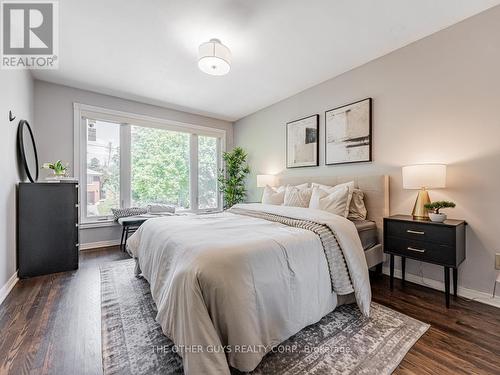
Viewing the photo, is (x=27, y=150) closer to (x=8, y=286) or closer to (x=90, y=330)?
(x=8, y=286)

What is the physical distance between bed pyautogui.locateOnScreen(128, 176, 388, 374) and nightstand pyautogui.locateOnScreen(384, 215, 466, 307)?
618 mm

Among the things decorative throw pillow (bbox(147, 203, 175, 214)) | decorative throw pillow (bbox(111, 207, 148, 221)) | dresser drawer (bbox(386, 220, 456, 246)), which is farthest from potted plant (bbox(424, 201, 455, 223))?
decorative throw pillow (bbox(111, 207, 148, 221))

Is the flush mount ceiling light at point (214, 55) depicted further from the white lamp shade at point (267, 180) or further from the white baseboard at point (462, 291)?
the white baseboard at point (462, 291)

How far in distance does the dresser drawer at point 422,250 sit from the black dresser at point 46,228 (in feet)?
12.0

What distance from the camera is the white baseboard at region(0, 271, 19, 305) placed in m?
2.03

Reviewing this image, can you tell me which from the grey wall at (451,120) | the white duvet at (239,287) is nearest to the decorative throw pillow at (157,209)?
the white duvet at (239,287)

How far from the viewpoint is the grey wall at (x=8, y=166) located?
213 cm

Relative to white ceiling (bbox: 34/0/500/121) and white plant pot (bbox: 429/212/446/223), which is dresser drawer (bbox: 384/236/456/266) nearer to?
white plant pot (bbox: 429/212/446/223)

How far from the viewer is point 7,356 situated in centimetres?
136

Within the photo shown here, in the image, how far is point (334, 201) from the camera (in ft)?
8.55

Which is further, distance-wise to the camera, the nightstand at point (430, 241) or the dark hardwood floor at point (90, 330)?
the nightstand at point (430, 241)

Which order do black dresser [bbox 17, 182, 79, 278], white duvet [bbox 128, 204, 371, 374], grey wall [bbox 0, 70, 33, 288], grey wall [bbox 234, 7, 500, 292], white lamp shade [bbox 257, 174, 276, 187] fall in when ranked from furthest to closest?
white lamp shade [bbox 257, 174, 276, 187] < black dresser [bbox 17, 182, 79, 278] < grey wall [bbox 0, 70, 33, 288] < grey wall [bbox 234, 7, 500, 292] < white duvet [bbox 128, 204, 371, 374]

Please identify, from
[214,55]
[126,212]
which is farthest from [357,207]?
[126,212]

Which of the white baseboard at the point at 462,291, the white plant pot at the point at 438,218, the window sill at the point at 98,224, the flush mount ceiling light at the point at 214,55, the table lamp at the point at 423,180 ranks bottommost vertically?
the white baseboard at the point at 462,291
